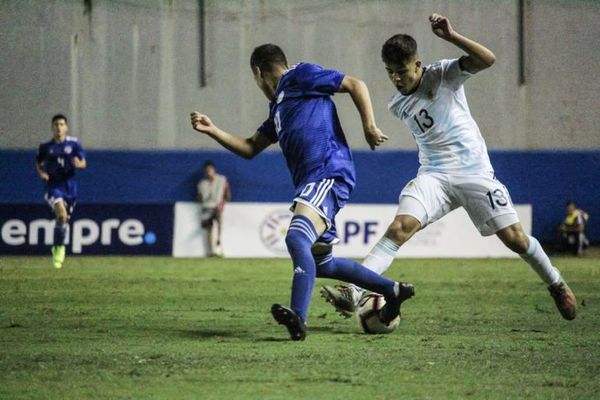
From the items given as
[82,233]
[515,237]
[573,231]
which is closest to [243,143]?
[515,237]

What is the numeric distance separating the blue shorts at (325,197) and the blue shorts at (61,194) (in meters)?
10.3

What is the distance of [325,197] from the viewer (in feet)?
26.2

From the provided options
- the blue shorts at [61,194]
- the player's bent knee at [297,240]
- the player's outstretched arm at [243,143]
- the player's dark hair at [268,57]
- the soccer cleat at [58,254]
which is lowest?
the soccer cleat at [58,254]

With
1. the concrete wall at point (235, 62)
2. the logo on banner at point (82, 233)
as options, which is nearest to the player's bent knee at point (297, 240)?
the logo on banner at point (82, 233)

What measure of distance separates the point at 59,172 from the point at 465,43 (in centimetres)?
1081

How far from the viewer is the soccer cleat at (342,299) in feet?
27.0

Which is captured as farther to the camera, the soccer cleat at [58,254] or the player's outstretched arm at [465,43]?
the soccer cleat at [58,254]

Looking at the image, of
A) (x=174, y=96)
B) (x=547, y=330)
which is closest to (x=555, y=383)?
(x=547, y=330)

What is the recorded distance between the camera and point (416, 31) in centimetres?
2497

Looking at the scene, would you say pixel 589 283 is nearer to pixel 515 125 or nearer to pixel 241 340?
pixel 241 340

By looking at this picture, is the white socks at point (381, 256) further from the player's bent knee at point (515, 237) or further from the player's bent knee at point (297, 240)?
the player's bent knee at point (297, 240)

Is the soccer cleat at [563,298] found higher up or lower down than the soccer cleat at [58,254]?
higher up

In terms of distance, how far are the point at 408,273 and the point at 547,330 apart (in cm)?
766

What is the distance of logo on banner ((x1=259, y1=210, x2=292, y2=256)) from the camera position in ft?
70.2
